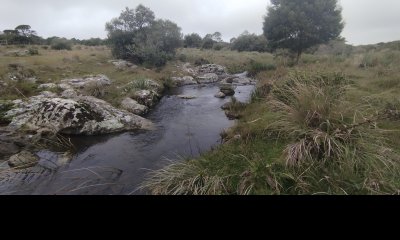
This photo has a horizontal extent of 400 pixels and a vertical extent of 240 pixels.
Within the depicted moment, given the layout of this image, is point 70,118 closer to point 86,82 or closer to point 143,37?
point 86,82

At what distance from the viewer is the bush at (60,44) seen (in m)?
27.2

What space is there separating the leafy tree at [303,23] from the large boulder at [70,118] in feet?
Result: 55.0

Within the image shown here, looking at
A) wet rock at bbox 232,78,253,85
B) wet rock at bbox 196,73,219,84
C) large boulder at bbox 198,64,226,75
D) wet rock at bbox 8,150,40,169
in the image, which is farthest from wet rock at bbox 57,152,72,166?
large boulder at bbox 198,64,226,75

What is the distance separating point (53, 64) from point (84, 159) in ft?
47.2

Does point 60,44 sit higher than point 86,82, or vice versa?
point 60,44

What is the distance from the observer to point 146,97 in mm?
12570

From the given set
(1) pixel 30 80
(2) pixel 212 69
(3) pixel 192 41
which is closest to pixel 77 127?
(1) pixel 30 80

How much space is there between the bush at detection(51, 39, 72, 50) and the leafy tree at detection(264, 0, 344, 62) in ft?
63.9

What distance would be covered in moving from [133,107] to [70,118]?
321cm

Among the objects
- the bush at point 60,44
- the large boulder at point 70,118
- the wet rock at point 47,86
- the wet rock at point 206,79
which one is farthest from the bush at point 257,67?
the bush at point 60,44

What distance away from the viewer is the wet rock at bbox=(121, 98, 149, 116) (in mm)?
10969

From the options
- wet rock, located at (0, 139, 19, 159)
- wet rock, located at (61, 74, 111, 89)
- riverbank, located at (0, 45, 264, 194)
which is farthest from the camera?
wet rock, located at (61, 74, 111, 89)

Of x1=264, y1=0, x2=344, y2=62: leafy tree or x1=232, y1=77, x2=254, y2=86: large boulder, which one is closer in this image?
x1=232, y1=77, x2=254, y2=86: large boulder

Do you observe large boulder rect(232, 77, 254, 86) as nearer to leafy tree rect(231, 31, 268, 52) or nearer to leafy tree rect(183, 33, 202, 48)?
leafy tree rect(183, 33, 202, 48)
